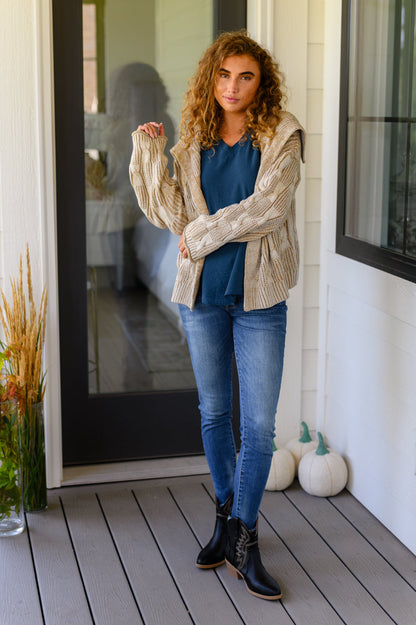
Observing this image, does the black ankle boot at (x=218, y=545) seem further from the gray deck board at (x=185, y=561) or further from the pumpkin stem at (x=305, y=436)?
the pumpkin stem at (x=305, y=436)

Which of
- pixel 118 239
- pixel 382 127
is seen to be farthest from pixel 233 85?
pixel 118 239

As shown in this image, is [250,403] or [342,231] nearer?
[250,403]

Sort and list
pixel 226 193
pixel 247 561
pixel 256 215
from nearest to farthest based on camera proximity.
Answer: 1. pixel 256 215
2. pixel 226 193
3. pixel 247 561

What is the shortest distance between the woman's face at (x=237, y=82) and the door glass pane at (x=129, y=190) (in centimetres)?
83

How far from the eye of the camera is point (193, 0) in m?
3.10

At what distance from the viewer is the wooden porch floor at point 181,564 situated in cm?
233

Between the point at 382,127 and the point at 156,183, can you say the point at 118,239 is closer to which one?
the point at 156,183

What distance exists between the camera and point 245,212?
2260 millimetres

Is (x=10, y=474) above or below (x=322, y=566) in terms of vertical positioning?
above

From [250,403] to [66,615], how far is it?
842mm

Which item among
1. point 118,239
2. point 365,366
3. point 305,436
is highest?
point 118,239

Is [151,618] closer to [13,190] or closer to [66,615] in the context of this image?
[66,615]

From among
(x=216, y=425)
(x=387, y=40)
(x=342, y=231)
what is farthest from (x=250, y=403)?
(x=387, y=40)

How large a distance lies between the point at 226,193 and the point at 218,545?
46.0 inches
